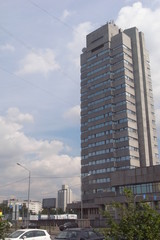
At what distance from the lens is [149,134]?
Answer: 11144 cm

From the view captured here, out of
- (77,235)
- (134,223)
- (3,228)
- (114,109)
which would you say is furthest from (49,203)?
(134,223)

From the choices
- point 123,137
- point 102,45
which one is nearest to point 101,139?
point 123,137

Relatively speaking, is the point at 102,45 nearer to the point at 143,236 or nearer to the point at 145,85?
the point at 145,85

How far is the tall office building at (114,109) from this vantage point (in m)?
106

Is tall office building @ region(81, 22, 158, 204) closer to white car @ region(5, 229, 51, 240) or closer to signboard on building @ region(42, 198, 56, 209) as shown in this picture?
signboard on building @ region(42, 198, 56, 209)

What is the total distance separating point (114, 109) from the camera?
113 m

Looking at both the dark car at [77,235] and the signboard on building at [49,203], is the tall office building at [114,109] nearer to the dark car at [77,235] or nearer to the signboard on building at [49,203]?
the signboard on building at [49,203]

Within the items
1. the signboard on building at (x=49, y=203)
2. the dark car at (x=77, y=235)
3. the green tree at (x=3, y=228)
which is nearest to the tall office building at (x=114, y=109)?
the signboard on building at (x=49, y=203)

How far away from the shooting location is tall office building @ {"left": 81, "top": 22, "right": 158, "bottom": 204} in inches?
4168

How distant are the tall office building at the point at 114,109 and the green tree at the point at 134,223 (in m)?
93.7

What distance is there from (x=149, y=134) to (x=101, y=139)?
18.0 m

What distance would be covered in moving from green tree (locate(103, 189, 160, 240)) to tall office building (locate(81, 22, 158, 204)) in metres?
93.7

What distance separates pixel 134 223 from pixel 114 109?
105 metres

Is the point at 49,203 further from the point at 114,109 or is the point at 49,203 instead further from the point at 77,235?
the point at 77,235
